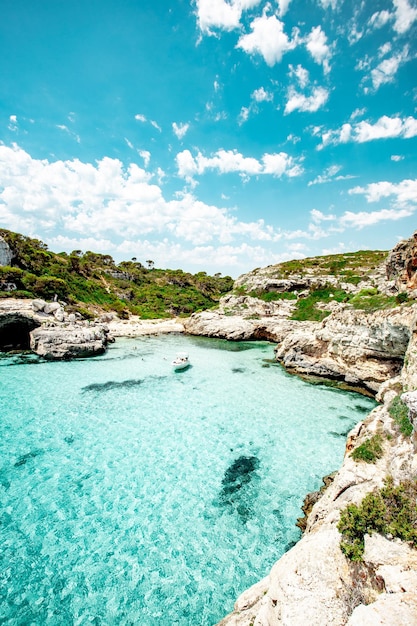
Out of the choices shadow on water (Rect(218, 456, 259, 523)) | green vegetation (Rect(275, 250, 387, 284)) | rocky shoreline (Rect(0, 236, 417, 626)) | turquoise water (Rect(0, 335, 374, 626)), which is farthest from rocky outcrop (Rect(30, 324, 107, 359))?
green vegetation (Rect(275, 250, 387, 284))

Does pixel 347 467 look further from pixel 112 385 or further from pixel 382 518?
pixel 112 385

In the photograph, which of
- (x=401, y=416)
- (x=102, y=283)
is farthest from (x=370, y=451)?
(x=102, y=283)

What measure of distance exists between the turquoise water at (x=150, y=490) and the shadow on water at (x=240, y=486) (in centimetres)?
5

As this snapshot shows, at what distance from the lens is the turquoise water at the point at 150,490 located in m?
7.41

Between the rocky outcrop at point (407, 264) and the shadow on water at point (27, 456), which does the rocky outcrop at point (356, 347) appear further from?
the shadow on water at point (27, 456)

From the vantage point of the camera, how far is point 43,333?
3098 centimetres

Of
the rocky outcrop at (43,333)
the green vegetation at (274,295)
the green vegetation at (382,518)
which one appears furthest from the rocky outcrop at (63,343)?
the green vegetation at (274,295)

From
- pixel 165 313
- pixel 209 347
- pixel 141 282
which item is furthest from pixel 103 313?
pixel 141 282

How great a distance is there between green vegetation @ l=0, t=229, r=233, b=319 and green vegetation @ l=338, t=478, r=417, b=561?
46.7m

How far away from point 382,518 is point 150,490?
920 cm

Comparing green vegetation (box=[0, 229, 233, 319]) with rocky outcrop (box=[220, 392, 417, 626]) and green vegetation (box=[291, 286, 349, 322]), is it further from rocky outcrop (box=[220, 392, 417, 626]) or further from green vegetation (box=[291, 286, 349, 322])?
rocky outcrop (box=[220, 392, 417, 626])

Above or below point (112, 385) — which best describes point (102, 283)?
above

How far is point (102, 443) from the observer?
14.5 metres

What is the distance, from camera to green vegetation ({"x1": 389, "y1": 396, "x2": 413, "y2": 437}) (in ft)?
25.8
